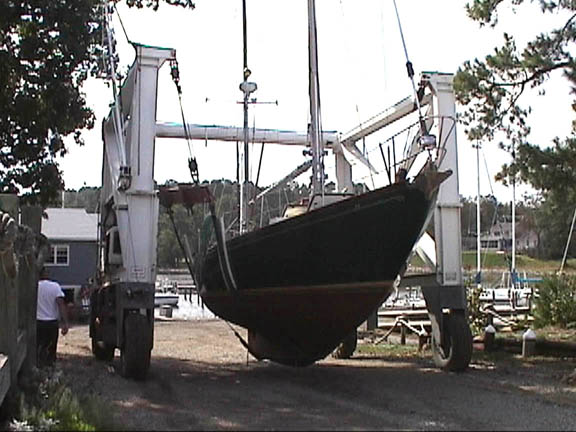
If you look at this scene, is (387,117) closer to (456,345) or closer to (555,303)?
(456,345)

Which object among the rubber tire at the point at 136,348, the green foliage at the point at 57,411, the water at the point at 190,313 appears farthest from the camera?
the water at the point at 190,313

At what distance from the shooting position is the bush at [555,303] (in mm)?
18453

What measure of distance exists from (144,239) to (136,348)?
→ 1.69m

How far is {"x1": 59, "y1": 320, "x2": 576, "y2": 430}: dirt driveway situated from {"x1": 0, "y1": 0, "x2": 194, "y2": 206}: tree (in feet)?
11.2

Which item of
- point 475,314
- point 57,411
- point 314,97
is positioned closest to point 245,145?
point 314,97

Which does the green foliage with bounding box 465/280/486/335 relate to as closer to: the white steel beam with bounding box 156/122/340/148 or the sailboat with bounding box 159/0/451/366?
the white steel beam with bounding box 156/122/340/148

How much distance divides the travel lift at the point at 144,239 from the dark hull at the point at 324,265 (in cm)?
150

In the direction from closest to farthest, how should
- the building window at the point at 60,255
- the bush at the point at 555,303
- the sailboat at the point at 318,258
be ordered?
the sailboat at the point at 318,258 < the bush at the point at 555,303 < the building window at the point at 60,255

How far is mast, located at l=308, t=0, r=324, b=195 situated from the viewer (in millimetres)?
13461

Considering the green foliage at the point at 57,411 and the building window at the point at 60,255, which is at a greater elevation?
the building window at the point at 60,255

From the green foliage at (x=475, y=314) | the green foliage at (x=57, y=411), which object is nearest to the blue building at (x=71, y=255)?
the green foliage at (x=475, y=314)

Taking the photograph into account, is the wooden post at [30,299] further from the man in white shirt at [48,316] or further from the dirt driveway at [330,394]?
the man in white shirt at [48,316]

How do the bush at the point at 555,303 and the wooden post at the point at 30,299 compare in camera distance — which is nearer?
the wooden post at the point at 30,299

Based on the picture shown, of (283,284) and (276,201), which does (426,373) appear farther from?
(276,201)
